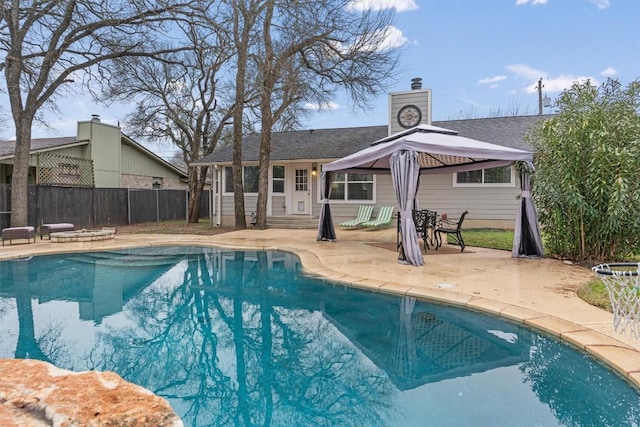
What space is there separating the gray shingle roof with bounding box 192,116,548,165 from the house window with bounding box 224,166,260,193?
1.45 ft

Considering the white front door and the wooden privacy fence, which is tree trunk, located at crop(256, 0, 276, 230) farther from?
the wooden privacy fence

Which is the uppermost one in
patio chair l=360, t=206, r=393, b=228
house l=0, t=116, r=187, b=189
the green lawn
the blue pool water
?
house l=0, t=116, r=187, b=189

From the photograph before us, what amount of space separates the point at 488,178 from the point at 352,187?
14.7 ft

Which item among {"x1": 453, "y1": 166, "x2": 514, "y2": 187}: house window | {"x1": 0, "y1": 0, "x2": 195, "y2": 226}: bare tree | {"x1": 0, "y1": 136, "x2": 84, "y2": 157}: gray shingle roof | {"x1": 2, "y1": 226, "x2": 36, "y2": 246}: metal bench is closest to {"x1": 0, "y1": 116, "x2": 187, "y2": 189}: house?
{"x1": 0, "y1": 136, "x2": 84, "y2": 157}: gray shingle roof

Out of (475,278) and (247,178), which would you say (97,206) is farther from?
(475,278)

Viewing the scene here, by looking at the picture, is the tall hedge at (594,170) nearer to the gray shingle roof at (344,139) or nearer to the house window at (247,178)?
the gray shingle roof at (344,139)

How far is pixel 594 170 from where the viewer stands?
6.12 meters

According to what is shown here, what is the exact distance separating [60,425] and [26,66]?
13896 mm

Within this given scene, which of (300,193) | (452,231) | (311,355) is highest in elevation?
(300,193)

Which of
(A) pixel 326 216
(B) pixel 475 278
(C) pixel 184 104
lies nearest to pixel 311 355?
(B) pixel 475 278

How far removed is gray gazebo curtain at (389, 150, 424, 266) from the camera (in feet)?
21.2

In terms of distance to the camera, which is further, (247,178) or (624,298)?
(247,178)

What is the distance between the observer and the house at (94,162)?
15.0m

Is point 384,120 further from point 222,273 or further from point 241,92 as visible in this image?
point 222,273
